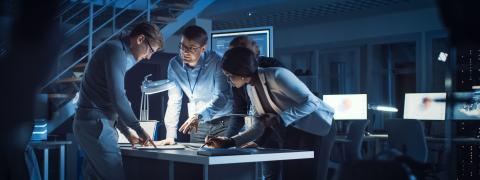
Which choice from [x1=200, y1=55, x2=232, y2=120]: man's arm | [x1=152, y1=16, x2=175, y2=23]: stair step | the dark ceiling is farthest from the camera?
the dark ceiling

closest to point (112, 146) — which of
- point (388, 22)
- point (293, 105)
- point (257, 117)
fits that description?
point (257, 117)

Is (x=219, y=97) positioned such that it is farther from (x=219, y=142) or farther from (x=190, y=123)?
(x=219, y=142)

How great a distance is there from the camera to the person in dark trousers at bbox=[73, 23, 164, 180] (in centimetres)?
236

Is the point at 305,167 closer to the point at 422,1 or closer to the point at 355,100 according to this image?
the point at 355,100

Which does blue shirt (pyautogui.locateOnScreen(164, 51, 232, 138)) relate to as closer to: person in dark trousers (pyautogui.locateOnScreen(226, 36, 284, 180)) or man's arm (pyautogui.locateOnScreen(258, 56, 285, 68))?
person in dark trousers (pyautogui.locateOnScreen(226, 36, 284, 180))

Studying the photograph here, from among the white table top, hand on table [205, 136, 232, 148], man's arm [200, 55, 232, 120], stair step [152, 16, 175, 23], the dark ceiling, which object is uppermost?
the dark ceiling

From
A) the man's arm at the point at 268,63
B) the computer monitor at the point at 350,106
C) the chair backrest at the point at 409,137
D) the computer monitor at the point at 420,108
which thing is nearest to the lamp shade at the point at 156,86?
the man's arm at the point at 268,63

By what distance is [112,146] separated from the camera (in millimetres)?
2398

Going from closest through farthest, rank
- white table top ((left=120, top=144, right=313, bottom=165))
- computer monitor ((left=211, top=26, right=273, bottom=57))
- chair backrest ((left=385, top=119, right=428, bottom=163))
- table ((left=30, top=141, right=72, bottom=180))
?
white table top ((left=120, top=144, right=313, bottom=165)) → table ((left=30, top=141, right=72, bottom=180)) → chair backrest ((left=385, top=119, right=428, bottom=163)) → computer monitor ((left=211, top=26, right=273, bottom=57))

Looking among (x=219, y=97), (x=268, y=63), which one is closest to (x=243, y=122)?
(x=219, y=97)

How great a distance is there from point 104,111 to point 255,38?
352 cm

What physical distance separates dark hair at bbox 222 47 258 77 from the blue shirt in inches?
21.7

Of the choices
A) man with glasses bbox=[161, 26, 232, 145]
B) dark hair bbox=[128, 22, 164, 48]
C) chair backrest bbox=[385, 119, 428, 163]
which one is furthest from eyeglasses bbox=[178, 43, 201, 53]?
chair backrest bbox=[385, 119, 428, 163]

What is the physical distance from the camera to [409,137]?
5.39 meters
